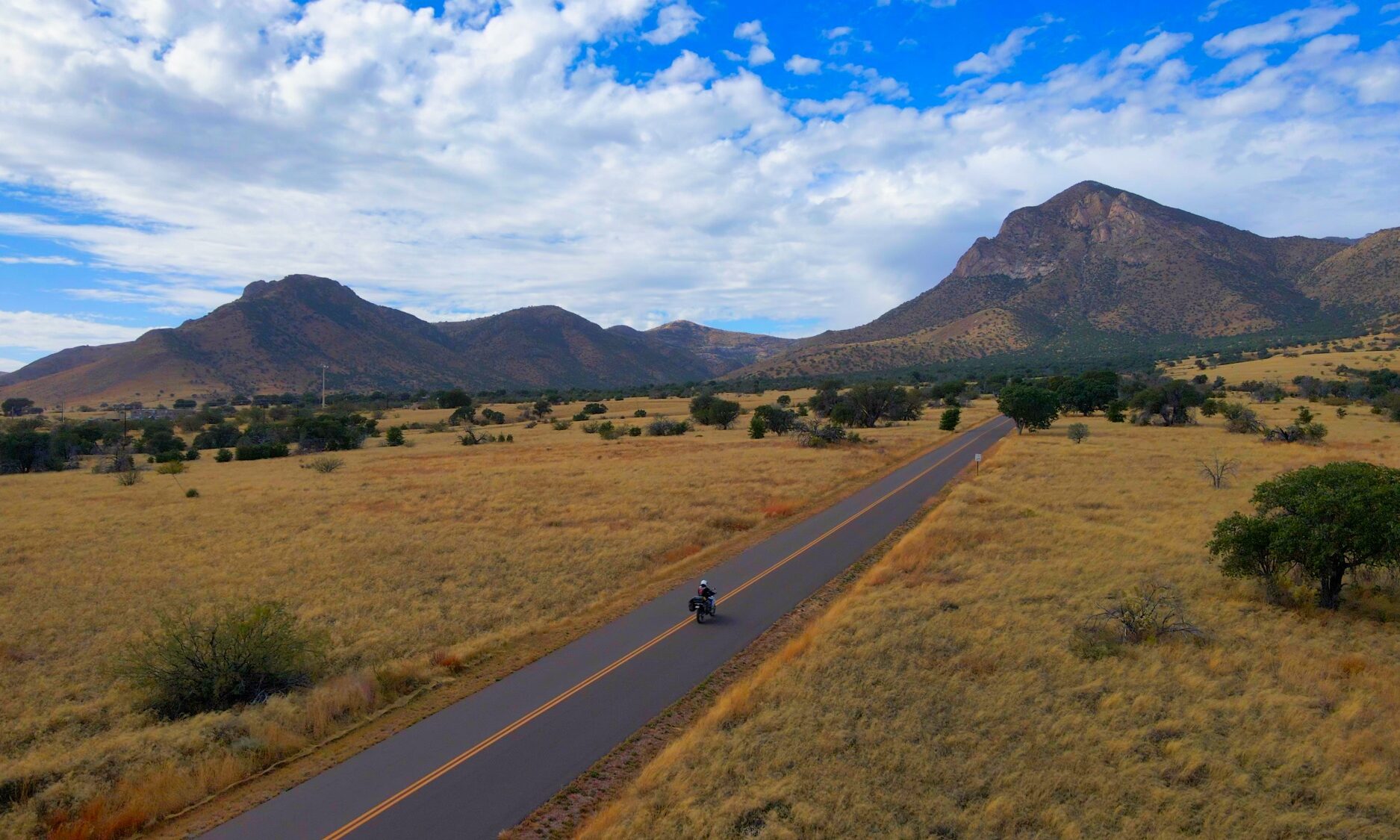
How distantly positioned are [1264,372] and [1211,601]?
103m

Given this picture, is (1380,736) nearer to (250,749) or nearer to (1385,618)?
(1385,618)

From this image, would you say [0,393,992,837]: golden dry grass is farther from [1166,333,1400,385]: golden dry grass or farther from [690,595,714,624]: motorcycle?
[1166,333,1400,385]: golden dry grass

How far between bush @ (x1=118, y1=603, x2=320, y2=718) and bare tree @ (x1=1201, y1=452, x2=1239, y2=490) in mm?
36741

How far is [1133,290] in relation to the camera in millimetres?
161500

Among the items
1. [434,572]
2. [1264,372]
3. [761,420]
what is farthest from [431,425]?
[1264,372]

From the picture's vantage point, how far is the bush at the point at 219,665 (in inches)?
530

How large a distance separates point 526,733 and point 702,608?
586 cm

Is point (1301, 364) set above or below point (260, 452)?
below

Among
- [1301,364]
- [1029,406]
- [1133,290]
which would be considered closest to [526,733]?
[1029,406]

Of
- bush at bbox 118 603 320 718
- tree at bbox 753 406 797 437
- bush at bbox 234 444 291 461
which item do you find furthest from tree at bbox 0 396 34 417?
bush at bbox 118 603 320 718

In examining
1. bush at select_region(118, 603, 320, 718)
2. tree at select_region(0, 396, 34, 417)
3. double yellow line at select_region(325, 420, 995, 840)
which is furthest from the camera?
tree at select_region(0, 396, 34, 417)

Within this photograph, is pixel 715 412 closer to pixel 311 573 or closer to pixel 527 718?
pixel 311 573

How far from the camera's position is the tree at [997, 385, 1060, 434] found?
5894 centimetres

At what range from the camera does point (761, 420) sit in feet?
210
